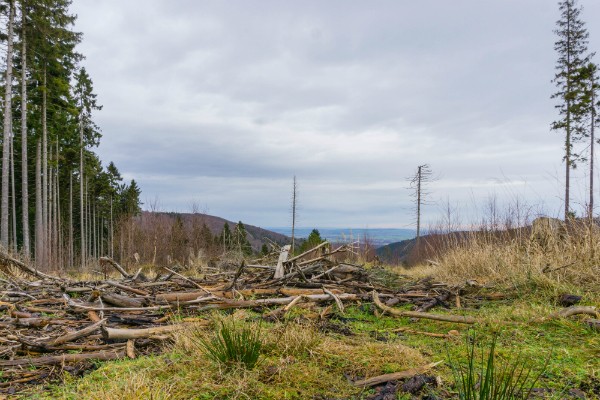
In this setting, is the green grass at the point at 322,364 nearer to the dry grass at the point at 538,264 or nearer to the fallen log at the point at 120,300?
the fallen log at the point at 120,300

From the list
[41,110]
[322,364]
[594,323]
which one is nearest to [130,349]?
[322,364]

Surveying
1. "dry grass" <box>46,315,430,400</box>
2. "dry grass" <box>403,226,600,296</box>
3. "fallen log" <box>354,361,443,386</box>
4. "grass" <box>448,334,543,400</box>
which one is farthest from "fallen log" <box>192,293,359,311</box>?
"dry grass" <box>403,226,600,296</box>

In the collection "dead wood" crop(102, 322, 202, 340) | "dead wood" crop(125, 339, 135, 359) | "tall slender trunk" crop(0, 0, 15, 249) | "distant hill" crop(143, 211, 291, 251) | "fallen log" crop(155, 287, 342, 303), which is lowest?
"distant hill" crop(143, 211, 291, 251)

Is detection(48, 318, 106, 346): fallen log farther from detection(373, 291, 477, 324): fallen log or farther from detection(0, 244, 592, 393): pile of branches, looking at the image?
detection(373, 291, 477, 324): fallen log

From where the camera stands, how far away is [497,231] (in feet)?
28.5

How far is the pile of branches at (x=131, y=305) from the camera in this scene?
111 inches

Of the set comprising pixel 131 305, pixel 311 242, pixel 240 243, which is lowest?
pixel 240 243

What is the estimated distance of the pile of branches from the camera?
111 inches

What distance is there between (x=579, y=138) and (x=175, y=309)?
30.5 m

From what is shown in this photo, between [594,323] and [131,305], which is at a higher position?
[594,323]

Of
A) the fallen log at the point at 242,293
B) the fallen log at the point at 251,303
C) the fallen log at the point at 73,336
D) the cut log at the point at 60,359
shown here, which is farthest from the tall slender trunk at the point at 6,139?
the cut log at the point at 60,359

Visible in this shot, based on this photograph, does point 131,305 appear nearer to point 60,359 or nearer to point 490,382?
point 60,359

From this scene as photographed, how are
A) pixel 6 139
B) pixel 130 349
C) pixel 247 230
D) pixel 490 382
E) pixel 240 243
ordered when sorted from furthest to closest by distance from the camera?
pixel 247 230 → pixel 240 243 → pixel 6 139 → pixel 130 349 → pixel 490 382

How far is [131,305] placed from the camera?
4.33m
